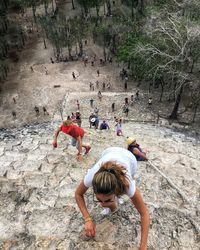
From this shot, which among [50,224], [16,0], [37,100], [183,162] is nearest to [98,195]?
[50,224]

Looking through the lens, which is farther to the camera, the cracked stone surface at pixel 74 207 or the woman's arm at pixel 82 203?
the cracked stone surface at pixel 74 207

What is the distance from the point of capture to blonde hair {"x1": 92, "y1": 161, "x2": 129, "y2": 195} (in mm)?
4238

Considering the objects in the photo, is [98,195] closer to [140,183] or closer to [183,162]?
[140,183]

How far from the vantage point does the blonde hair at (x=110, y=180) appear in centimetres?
424

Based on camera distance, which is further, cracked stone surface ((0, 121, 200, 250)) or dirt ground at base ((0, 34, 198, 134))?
dirt ground at base ((0, 34, 198, 134))

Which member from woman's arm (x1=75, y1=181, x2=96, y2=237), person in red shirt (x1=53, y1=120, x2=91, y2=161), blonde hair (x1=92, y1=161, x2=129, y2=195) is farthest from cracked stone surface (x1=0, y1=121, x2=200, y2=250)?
blonde hair (x1=92, y1=161, x2=129, y2=195)

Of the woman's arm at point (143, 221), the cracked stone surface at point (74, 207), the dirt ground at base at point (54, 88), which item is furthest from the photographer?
the dirt ground at base at point (54, 88)

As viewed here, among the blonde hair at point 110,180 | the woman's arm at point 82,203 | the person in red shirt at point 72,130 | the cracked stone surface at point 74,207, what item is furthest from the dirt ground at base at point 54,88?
the blonde hair at point 110,180

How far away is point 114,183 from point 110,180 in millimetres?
72

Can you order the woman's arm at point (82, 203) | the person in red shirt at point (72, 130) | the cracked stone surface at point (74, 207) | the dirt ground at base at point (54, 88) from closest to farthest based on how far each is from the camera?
the woman's arm at point (82, 203), the cracked stone surface at point (74, 207), the person in red shirt at point (72, 130), the dirt ground at base at point (54, 88)

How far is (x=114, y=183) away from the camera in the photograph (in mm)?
4258

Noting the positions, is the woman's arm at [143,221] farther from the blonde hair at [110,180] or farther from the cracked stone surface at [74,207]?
the cracked stone surface at [74,207]

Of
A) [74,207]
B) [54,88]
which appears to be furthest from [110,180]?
[54,88]

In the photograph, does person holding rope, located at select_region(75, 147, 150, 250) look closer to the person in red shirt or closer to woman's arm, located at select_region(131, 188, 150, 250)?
woman's arm, located at select_region(131, 188, 150, 250)
